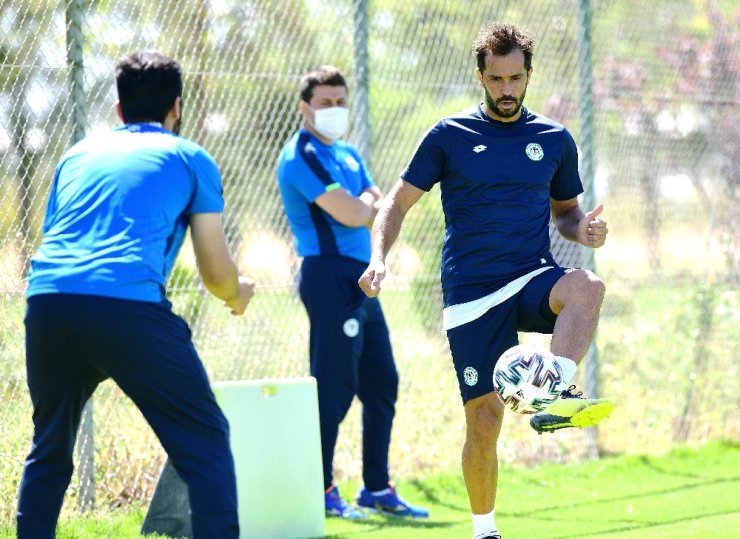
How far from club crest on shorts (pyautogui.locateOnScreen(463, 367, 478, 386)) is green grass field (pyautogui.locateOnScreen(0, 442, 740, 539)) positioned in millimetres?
1212

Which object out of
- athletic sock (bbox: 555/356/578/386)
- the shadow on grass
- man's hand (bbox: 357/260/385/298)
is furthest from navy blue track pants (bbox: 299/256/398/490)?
athletic sock (bbox: 555/356/578/386)

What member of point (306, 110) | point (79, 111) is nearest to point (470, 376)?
point (306, 110)

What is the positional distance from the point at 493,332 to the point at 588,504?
2.49 meters

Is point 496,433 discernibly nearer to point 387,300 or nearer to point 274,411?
point 274,411

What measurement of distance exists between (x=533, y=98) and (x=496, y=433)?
3.96m

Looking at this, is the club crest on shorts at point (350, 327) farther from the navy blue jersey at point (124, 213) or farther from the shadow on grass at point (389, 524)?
the navy blue jersey at point (124, 213)

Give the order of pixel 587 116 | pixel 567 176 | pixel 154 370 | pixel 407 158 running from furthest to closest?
pixel 587 116, pixel 407 158, pixel 567 176, pixel 154 370

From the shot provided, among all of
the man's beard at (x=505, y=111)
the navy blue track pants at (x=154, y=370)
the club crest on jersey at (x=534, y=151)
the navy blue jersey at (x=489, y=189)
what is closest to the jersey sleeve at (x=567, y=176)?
the navy blue jersey at (x=489, y=189)

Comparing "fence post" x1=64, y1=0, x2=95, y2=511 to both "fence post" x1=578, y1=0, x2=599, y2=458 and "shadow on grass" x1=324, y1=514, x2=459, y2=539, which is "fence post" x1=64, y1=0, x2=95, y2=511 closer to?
"shadow on grass" x1=324, y1=514, x2=459, y2=539

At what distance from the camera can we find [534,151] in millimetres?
5234

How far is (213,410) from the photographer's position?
393 cm

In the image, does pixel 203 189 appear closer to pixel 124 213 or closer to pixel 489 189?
pixel 124 213

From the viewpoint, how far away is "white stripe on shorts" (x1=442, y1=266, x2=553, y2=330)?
5109 mm

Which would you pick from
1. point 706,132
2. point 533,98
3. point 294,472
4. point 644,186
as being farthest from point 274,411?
point 706,132
